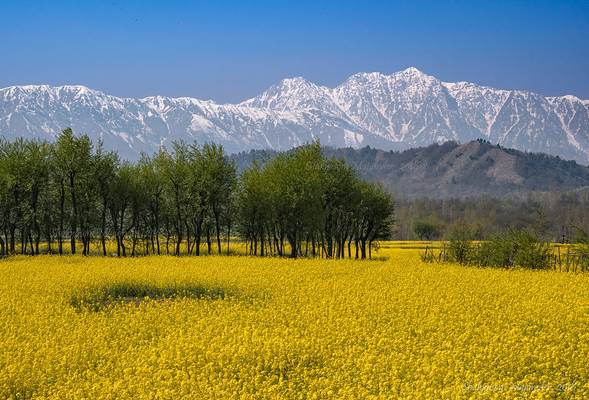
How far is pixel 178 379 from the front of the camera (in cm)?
1377

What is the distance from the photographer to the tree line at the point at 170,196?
55750 millimetres

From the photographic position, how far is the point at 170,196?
64.9 m

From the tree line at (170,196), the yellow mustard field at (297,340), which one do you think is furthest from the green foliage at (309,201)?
the yellow mustard field at (297,340)

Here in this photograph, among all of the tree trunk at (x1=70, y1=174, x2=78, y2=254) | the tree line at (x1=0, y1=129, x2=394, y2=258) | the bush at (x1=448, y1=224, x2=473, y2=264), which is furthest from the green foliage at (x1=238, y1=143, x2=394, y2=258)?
the tree trunk at (x1=70, y1=174, x2=78, y2=254)

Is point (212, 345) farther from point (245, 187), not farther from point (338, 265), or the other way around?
point (245, 187)

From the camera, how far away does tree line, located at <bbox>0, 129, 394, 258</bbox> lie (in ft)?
183

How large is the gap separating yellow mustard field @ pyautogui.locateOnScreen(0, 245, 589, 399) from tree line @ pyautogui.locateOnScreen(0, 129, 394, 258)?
29299 mm

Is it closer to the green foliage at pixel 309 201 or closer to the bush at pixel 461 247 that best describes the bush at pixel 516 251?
the bush at pixel 461 247

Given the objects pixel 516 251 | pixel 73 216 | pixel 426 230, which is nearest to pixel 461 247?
pixel 516 251

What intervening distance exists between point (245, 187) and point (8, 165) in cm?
2412

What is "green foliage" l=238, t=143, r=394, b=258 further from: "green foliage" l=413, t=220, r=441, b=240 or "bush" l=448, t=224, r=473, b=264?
"green foliage" l=413, t=220, r=441, b=240

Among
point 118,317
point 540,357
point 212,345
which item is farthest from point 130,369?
point 540,357

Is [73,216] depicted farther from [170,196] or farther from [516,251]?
[516,251]

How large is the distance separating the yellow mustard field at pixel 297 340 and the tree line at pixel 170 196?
2930 cm
